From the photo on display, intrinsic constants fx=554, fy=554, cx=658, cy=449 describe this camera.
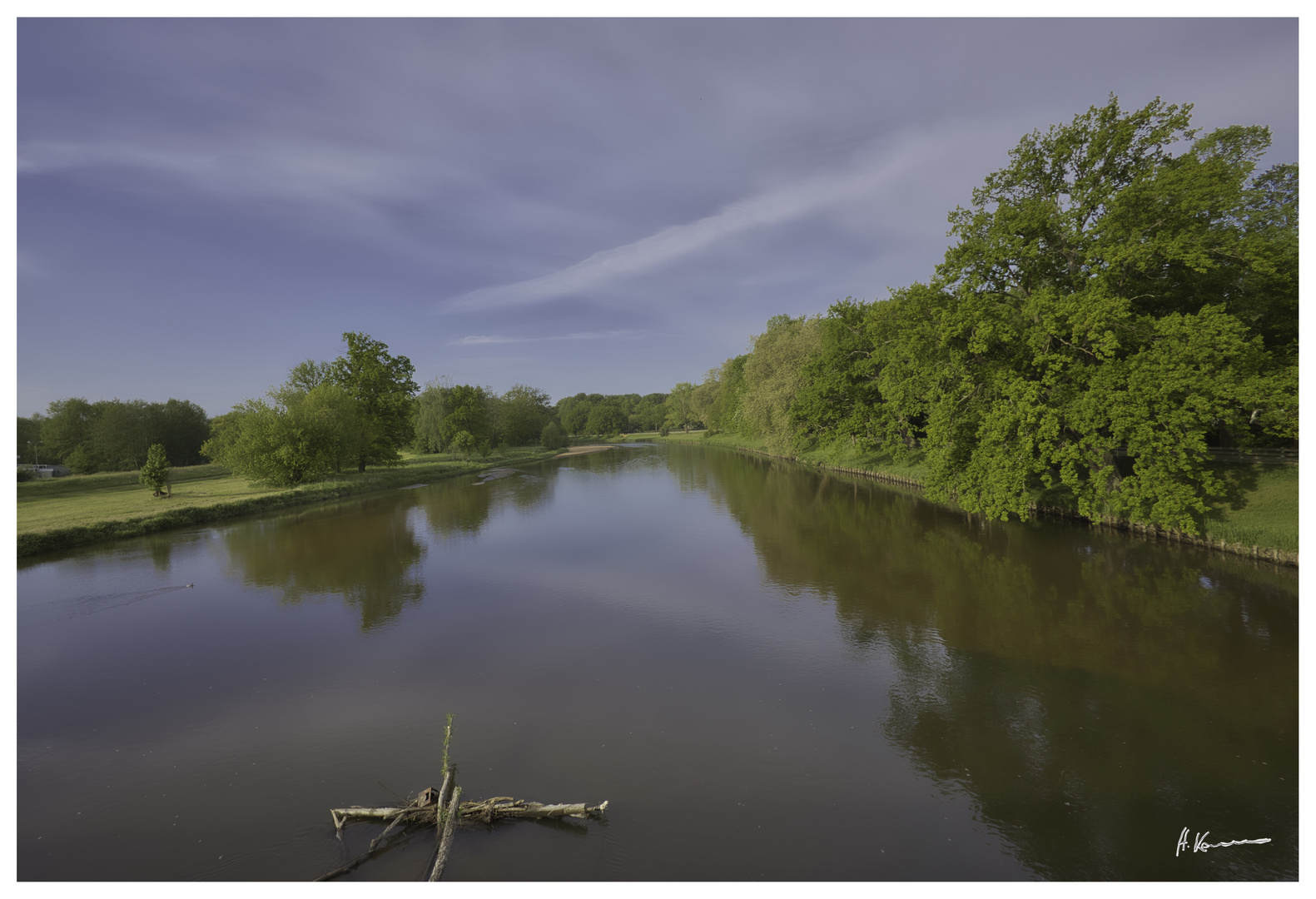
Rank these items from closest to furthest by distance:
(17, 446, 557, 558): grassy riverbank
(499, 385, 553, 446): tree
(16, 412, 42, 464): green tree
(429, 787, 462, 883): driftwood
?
(429, 787, 462, 883): driftwood < (17, 446, 557, 558): grassy riverbank < (16, 412, 42, 464): green tree < (499, 385, 553, 446): tree

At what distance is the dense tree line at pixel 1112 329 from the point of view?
14.9 meters

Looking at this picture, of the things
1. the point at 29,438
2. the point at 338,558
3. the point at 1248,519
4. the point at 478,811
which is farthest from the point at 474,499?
the point at 29,438

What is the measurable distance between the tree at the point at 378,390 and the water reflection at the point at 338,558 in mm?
16967

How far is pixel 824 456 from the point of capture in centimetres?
4503

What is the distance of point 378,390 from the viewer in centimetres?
4503

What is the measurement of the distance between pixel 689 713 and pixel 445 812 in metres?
3.69

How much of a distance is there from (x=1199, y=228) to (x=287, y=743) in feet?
80.7

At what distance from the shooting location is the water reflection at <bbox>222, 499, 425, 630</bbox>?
14.4 metres

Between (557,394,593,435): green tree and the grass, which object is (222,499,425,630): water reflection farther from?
(557,394,593,435): green tree

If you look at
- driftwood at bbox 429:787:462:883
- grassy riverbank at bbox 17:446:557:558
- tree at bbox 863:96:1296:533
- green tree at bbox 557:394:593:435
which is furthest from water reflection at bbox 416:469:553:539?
green tree at bbox 557:394:593:435

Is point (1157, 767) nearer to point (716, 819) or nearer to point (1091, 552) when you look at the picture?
point (716, 819)

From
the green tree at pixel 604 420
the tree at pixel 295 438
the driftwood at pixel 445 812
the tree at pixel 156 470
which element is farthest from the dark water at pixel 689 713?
the green tree at pixel 604 420

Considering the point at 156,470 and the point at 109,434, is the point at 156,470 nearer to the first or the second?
the point at 156,470

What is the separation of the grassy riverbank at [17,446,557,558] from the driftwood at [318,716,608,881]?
22043 millimetres
